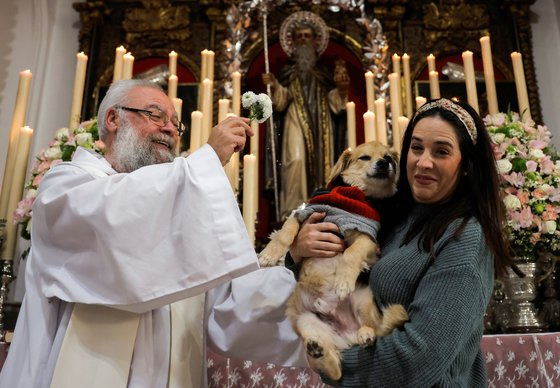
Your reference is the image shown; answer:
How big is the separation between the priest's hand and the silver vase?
131cm

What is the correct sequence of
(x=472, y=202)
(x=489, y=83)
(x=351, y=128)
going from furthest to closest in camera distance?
(x=351, y=128) < (x=489, y=83) < (x=472, y=202)

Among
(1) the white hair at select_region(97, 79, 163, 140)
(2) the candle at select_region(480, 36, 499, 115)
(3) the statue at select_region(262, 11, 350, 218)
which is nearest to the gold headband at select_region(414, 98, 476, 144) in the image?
(1) the white hair at select_region(97, 79, 163, 140)

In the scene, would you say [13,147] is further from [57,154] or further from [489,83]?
[489,83]

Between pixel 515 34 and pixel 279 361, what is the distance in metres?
3.96

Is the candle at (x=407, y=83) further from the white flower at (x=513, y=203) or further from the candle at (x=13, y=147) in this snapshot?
the candle at (x=13, y=147)

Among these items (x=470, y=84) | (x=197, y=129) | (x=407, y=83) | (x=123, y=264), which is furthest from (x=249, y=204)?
(x=407, y=83)

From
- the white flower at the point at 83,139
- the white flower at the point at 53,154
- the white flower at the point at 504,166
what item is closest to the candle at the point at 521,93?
the white flower at the point at 504,166

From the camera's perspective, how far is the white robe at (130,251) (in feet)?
4.89

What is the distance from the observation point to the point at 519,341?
1.94m

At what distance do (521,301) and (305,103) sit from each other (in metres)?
2.49

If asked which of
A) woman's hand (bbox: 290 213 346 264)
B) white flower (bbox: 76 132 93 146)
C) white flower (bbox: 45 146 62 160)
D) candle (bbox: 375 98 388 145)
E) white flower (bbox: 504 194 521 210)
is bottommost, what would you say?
woman's hand (bbox: 290 213 346 264)

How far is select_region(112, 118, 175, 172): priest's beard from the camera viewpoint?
205 cm

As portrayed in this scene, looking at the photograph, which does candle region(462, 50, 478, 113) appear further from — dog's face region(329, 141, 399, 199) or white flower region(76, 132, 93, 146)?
white flower region(76, 132, 93, 146)

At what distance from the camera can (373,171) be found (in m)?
1.86
